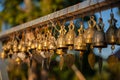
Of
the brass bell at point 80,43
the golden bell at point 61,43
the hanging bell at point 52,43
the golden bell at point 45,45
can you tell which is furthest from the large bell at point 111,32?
the golden bell at point 45,45

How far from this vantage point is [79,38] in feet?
10.3

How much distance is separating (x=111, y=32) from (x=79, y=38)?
323 mm

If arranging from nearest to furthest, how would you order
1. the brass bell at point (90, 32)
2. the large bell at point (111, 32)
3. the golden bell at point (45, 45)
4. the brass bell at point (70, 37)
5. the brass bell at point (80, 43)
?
the large bell at point (111, 32) < the brass bell at point (90, 32) < the brass bell at point (80, 43) < the brass bell at point (70, 37) < the golden bell at point (45, 45)

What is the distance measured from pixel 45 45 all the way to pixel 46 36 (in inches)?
6.7

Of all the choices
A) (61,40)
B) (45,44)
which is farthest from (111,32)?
(45,44)

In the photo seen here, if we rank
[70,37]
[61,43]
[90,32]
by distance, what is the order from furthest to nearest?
[61,43], [70,37], [90,32]

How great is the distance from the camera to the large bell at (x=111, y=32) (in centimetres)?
291

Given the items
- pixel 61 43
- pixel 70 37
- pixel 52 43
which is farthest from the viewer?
pixel 52 43

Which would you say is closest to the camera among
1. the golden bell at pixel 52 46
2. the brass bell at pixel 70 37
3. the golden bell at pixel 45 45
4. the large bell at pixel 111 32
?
the large bell at pixel 111 32

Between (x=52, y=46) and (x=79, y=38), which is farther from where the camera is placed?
(x=52, y=46)

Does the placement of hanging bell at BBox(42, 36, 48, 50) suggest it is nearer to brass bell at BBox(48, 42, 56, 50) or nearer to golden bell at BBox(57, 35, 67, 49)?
brass bell at BBox(48, 42, 56, 50)

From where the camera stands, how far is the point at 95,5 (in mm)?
3004

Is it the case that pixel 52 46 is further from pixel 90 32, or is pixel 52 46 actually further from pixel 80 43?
pixel 90 32

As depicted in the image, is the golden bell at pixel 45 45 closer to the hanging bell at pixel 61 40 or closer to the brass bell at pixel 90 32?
the hanging bell at pixel 61 40
